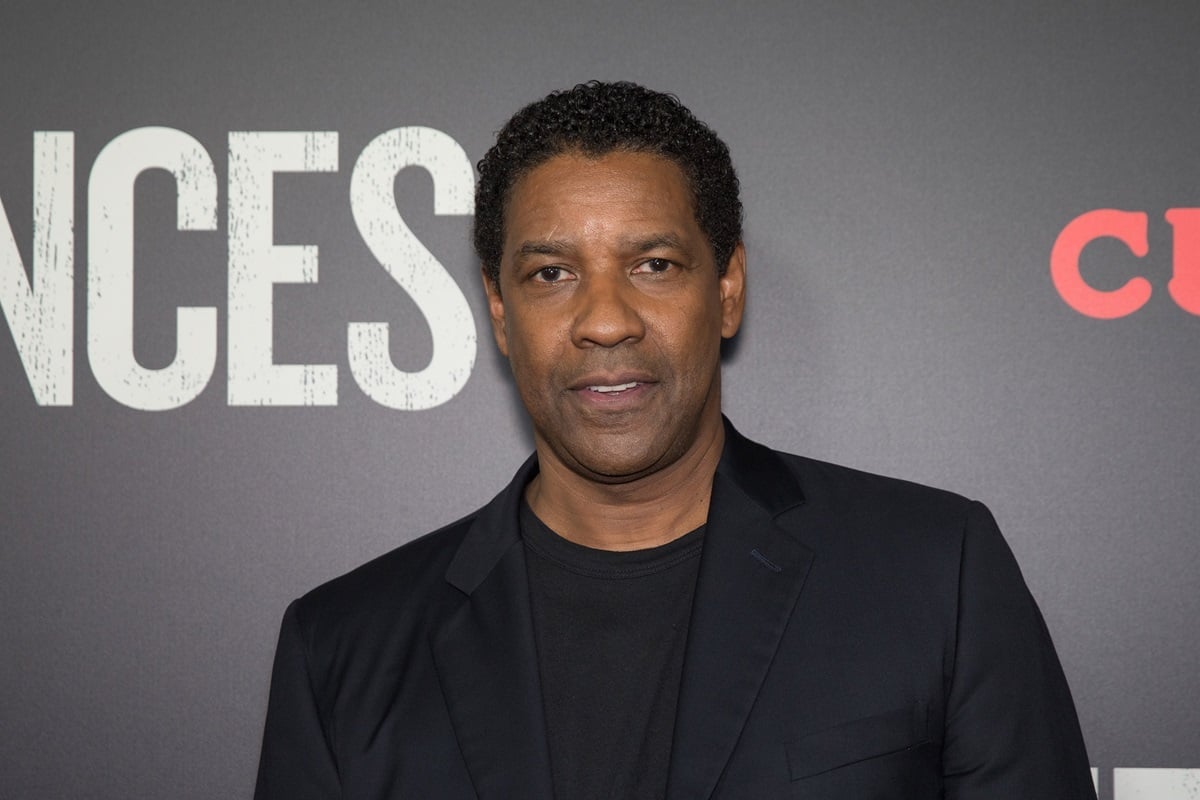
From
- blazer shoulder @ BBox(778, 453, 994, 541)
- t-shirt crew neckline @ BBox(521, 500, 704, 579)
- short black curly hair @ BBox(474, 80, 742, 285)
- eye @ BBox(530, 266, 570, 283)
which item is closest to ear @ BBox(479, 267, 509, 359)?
short black curly hair @ BBox(474, 80, 742, 285)

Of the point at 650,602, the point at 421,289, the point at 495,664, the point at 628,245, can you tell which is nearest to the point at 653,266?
the point at 628,245

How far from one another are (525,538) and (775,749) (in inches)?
16.6

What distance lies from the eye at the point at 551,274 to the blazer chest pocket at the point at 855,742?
1.95 feet

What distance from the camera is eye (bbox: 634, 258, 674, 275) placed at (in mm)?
1372

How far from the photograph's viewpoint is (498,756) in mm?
1281

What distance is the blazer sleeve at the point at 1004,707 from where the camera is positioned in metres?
1.22

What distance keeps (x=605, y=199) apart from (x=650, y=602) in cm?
48

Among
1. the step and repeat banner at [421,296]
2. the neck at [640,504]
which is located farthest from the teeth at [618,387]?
the step and repeat banner at [421,296]

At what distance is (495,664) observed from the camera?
4.40 feet

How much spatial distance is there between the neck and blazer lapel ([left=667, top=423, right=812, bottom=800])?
42 millimetres

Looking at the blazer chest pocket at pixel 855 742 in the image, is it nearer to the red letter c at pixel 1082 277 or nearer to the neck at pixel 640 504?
the neck at pixel 640 504

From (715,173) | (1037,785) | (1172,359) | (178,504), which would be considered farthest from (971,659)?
(178,504)

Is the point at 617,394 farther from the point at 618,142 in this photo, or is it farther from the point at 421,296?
the point at 421,296

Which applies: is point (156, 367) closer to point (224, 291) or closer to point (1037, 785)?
point (224, 291)
